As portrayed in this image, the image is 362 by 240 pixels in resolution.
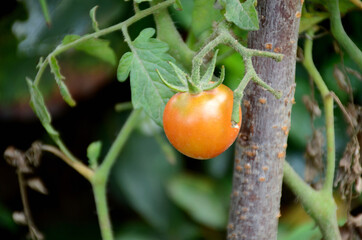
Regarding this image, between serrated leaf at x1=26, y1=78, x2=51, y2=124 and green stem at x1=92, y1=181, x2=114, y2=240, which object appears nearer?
serrated leaf at x1=26, y1=78, x2=51, y2=124

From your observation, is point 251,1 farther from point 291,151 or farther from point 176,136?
point 291,151

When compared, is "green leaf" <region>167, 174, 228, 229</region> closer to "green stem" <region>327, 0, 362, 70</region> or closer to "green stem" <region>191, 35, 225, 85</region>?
"green stem" <region>327, 0, 362, 70</region>

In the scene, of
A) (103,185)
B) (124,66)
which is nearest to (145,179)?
(103,185)

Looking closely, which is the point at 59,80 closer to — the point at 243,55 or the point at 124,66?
the point at 124,66

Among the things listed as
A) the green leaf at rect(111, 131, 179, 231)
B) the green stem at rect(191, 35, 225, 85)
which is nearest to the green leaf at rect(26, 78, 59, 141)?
the green stem at rect(191, 35, 225, 85)

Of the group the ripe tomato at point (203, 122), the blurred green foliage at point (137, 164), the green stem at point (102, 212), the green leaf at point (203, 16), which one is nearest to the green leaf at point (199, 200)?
the blurred green foliage at point (137, 164)

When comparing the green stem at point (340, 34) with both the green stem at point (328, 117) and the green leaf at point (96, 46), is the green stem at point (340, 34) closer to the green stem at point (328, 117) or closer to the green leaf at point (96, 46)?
the green stem at point (328, 117)

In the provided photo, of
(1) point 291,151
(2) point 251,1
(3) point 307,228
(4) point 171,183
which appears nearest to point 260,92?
(2) point 251,1
